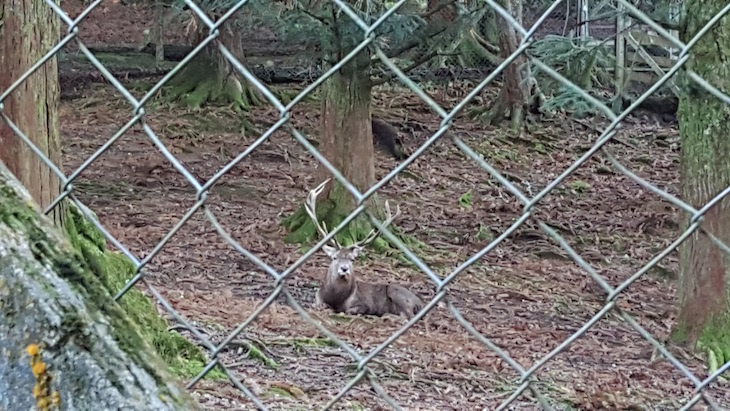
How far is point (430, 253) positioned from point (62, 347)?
354 inches

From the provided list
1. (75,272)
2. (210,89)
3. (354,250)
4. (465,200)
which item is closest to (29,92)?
(75,272)

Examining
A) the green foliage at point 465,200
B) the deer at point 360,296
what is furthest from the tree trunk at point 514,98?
the deer at point 360,296

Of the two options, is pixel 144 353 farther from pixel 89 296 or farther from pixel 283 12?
pixel 283 12

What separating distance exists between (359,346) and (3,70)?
3752 millimetres

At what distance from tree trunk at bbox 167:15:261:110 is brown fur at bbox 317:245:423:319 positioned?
23.6 feet

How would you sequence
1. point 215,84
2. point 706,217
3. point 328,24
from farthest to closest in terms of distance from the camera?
point 215,84 → point 328,24 → point 706,217

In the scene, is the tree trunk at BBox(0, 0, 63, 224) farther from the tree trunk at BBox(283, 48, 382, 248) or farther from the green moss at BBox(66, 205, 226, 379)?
the tree trunk at BBox(283, 48, 382, 248)

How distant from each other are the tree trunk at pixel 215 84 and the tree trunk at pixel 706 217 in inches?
368

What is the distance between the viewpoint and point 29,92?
367 centimetres

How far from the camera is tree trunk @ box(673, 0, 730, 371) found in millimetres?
6871

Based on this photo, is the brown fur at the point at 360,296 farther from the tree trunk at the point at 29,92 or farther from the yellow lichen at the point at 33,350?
the yellow lichen at the point at 33,350

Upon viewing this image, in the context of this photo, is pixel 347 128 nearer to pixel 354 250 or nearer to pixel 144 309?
pixel 354 250

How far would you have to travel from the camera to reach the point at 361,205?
5.32ft

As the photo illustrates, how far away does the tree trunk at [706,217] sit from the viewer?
6.87 meters
